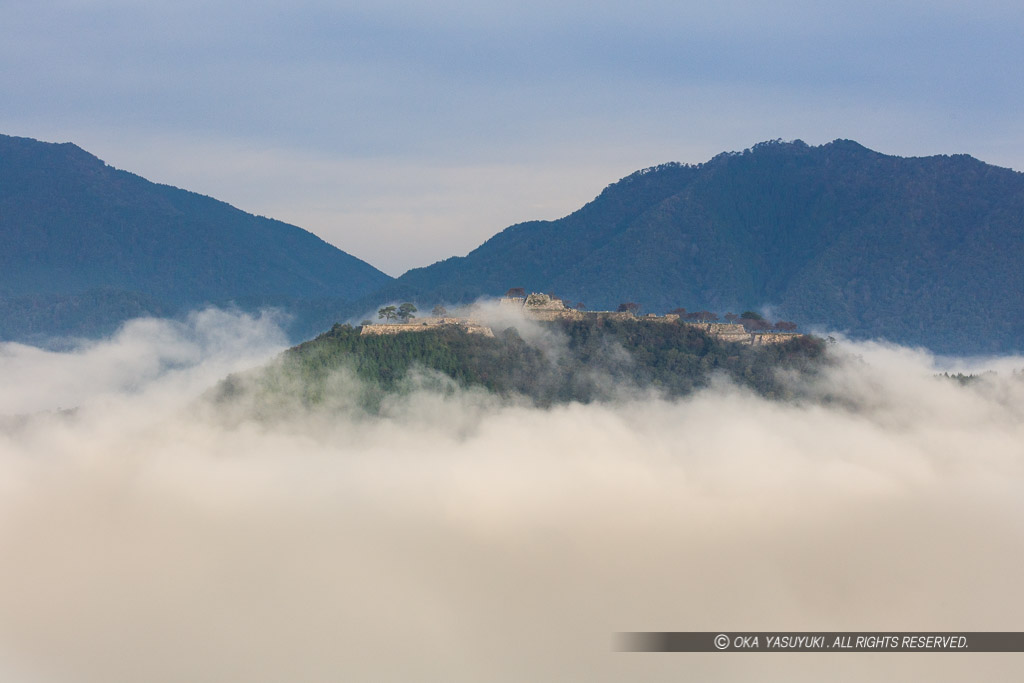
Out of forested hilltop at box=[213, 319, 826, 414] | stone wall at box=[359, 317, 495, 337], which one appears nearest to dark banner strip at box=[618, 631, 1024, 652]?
forested hilltop at box=[213, 319, 826, 414]

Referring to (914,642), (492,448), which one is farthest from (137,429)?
(914,642)

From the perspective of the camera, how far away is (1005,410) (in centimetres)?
14412

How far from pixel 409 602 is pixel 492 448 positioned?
76.2ft

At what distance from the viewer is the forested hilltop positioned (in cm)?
11362

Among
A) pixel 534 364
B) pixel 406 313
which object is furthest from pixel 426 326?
pixel 534 364

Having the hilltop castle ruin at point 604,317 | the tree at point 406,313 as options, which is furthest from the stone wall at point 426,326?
the tree at point 406,313

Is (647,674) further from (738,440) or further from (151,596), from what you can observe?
(151,596)

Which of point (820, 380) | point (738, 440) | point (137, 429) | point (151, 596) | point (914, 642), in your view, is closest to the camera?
point (914, 642)

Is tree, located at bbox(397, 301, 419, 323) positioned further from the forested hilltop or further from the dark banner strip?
the dark banner strip

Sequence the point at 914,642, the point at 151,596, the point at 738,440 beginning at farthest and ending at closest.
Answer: the point at 151,596 → the point at 738,440 → the point at 914,642

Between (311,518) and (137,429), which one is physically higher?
(137,429)

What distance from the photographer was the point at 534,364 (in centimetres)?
11806

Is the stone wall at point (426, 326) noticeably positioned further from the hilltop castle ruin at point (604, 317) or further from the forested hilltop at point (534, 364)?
the forested hilltop at point (534, 364)

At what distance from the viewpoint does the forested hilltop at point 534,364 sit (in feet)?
373
